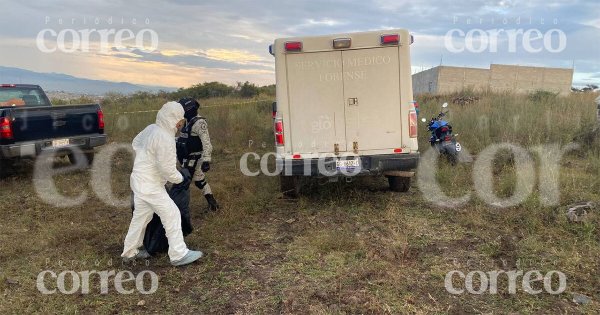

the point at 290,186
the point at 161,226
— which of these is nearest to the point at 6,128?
the point at 161,226

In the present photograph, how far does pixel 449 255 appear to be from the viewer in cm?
448

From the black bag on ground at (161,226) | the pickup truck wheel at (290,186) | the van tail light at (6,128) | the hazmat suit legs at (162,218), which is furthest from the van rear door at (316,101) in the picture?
the van tail light at (6,128)

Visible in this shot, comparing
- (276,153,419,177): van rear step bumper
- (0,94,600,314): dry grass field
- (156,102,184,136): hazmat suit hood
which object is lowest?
(0,94,600,314): dry grass field

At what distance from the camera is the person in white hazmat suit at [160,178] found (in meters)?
4.23

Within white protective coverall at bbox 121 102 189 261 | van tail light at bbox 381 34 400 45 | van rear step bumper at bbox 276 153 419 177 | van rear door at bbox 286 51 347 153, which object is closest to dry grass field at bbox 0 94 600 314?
white protective coverall at bbox 121 102 189 261

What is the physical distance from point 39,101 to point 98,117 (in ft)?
7.42

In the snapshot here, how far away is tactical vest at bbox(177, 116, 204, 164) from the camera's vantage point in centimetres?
575

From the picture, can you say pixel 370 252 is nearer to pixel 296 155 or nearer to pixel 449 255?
pixel 449 255

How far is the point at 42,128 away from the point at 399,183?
6.65 meters

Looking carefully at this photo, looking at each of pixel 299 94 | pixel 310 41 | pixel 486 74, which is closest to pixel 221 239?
pixel 299 94

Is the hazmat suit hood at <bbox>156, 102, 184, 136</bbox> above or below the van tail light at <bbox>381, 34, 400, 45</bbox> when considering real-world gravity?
below

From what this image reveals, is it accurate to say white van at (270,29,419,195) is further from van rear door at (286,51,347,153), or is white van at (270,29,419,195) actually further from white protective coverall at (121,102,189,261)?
white protective coverall at (121,102,189,261)

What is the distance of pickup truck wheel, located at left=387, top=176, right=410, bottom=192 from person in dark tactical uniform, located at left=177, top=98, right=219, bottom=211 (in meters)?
2.96

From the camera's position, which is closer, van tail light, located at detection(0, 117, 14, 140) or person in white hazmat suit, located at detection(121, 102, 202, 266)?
person in white hazmat suit, located at detection(121, 102, 202, 266)
